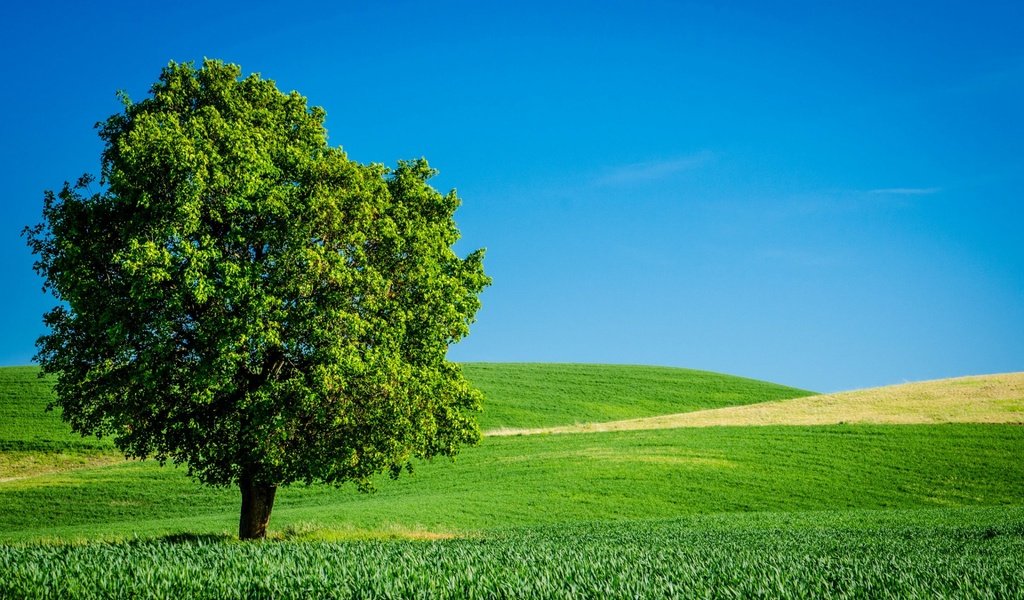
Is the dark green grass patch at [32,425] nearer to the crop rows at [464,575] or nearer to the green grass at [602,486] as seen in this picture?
the green grass at [602,486]

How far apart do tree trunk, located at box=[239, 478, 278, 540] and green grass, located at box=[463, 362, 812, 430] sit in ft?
148

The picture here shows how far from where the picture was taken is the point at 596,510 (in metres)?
35.8

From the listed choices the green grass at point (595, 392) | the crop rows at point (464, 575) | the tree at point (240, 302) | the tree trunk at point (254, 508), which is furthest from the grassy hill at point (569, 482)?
the green grass at point (595, 392)

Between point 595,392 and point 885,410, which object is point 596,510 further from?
point 595,392

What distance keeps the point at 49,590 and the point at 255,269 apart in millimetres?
12304

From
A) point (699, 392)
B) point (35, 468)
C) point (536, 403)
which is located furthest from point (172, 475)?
point (699, 392)

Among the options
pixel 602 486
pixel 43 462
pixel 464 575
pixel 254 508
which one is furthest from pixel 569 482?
pixel 43 462

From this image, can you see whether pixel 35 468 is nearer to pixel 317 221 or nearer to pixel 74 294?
pixel 74 294

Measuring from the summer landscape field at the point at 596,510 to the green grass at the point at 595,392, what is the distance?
0.64 metres

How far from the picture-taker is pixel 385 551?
12.8 metres

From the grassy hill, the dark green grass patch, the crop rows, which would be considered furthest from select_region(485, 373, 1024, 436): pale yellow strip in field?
the crop rows

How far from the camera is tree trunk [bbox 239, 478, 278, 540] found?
23.1 m

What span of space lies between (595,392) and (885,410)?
113 ft

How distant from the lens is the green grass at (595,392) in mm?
76125
